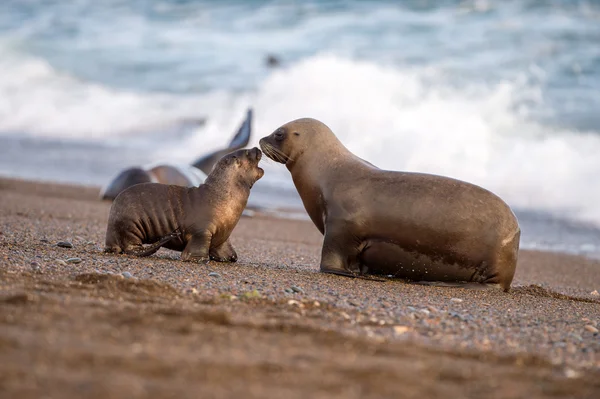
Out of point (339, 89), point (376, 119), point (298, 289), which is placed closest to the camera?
point (298, 289)

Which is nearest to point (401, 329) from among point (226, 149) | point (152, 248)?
point (152, 248)

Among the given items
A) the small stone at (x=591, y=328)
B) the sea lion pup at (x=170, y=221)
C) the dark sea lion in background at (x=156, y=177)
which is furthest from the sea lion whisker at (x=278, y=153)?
the dark sea lion in background at (x=156, y=177)

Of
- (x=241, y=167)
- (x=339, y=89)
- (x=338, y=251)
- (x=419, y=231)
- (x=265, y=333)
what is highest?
(x=339, y=89)

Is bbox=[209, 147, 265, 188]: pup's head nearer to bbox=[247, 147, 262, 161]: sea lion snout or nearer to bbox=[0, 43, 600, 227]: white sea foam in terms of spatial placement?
bbox=[247, 147, 262, 161]: sea lion snout

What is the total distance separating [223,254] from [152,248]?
62cm

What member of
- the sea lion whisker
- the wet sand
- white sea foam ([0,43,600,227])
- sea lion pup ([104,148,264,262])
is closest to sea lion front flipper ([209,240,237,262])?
sea lion pup ([104,148,264,262])

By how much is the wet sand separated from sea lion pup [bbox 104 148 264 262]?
8.8 inches

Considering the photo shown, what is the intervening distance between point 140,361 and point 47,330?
1.91 feet

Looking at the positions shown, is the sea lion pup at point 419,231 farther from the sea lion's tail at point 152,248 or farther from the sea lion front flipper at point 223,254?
the sea lion's tail at point 152,248

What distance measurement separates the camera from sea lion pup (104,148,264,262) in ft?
23.0

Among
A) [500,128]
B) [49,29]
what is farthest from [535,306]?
[49,29]

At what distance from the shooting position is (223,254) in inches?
286

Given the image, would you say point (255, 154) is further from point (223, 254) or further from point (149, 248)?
point (149, 248)

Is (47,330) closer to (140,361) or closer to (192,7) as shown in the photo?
(140,361)
